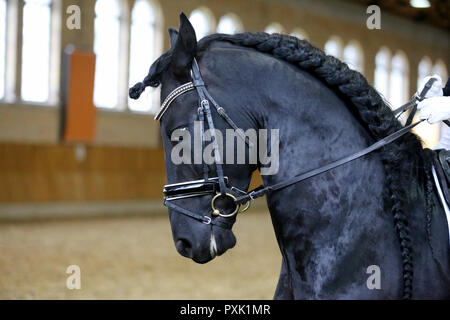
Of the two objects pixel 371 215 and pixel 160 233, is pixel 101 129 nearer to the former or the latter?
pixel 160 233

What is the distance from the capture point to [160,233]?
12070mm

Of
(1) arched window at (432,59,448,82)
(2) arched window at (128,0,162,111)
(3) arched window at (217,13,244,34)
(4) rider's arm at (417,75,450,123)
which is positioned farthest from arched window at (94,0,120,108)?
(1) arched window at (432,59,448,82)

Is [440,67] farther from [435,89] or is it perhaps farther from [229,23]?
[435,89]

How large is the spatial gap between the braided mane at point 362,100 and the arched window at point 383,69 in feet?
76.0

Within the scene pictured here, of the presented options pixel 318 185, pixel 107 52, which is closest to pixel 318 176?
pixel 318 185

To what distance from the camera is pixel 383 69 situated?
24.7m

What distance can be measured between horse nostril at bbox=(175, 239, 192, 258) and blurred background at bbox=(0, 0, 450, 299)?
565cm

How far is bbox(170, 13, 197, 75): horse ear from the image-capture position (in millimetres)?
2083

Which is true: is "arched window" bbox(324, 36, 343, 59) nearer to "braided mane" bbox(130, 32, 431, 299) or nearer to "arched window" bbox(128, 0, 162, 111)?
"arched window" bbox(128, 0, 162, 111)

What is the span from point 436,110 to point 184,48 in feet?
3.52

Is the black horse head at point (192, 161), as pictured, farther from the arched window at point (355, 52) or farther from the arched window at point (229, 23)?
the arched window at point (355, 52)

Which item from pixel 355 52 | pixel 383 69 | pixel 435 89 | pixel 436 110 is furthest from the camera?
pixel 383 69

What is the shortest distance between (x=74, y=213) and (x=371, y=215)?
42.9 feet

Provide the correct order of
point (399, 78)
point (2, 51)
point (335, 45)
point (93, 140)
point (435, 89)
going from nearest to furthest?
point (435, 89), point (2, 51), point (93, 140), point (335, 45), point (399, 78)
